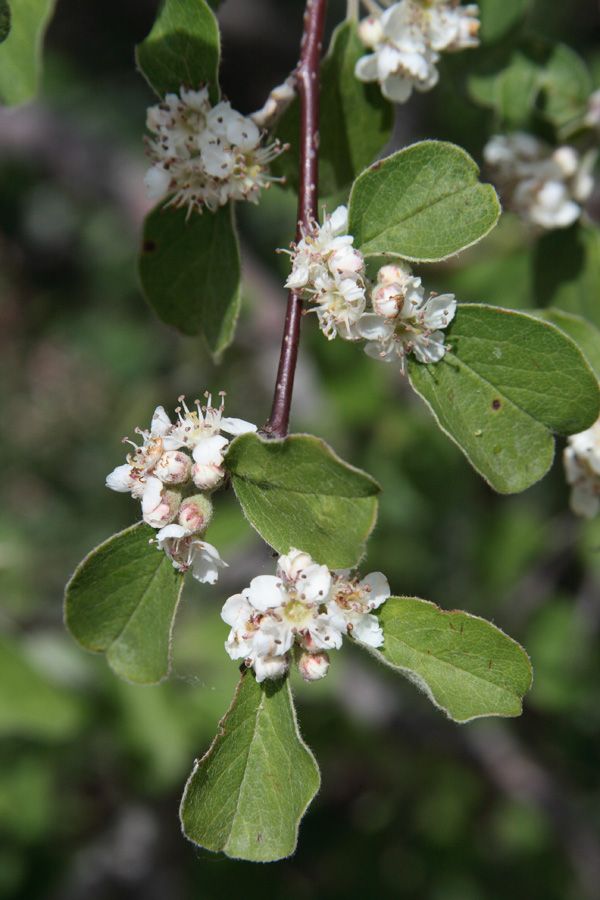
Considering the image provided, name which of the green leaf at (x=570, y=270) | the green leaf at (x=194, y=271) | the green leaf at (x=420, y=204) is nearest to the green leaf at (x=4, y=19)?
the green leaf at (x=194, y=271)

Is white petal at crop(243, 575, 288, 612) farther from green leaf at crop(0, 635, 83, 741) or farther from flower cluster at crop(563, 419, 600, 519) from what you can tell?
green leaf at crop(0, 635, 83, 741)

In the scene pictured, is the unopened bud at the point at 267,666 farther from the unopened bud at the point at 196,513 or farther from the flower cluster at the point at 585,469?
the flower cluster at the point at 585,469

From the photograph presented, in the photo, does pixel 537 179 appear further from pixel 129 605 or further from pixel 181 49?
pixel 129 605

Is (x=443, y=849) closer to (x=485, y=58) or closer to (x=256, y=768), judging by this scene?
(x=256, y=768)

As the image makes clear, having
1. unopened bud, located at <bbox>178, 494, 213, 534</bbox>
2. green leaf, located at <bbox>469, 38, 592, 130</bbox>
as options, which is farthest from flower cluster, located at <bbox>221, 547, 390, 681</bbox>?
green leaf, located at <bbox>469, 38, 592, 130</bbox>

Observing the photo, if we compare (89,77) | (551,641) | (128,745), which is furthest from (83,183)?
(551,641)

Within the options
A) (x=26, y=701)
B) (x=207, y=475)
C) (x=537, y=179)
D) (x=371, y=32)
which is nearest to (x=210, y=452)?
(x=207, y=475)
